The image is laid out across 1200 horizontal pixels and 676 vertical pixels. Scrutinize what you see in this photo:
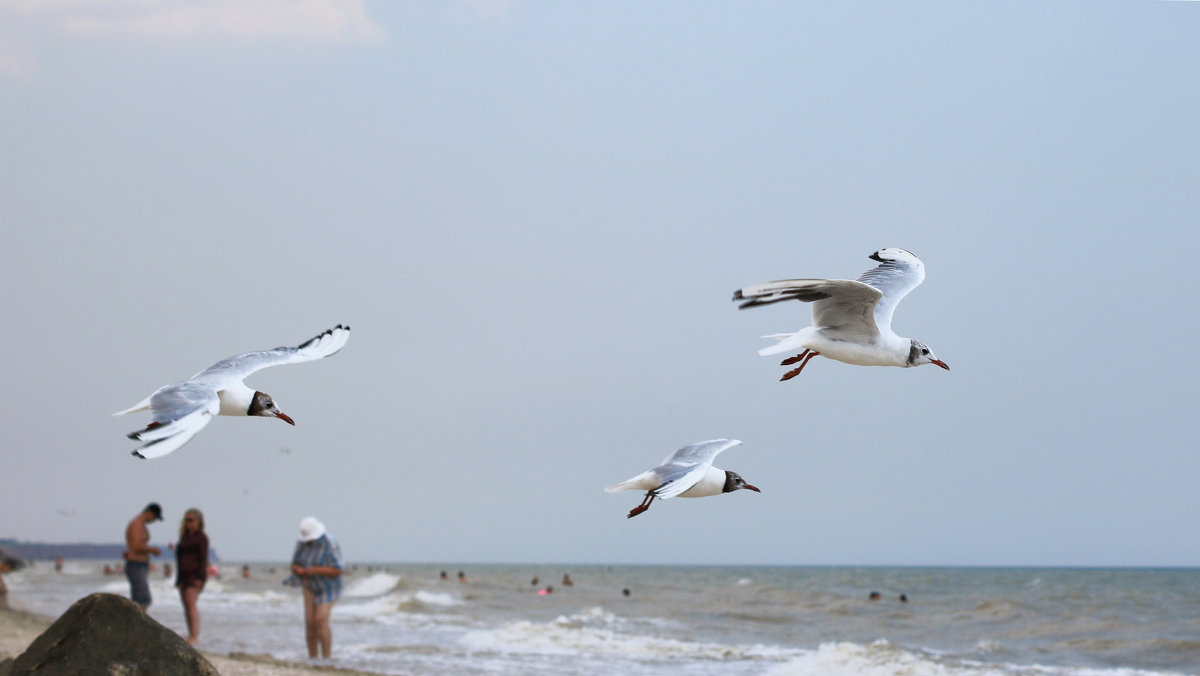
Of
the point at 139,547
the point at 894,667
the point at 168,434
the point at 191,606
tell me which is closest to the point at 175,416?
the point at 168,434

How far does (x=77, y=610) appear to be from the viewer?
6.26 metres

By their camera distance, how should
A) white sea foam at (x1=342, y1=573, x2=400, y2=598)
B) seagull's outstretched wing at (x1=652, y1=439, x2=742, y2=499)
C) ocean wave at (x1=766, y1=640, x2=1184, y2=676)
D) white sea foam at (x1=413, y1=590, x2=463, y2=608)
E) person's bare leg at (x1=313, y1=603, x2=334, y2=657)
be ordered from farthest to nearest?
white sea foam at (x1=342, y1=573, x2=400, y2=598)
white sea foam at (x1=413, y1=590, x2=463, y2=608)
ocean wave at (x1=766, y1=640, x2=1184, y2=676)
person's bare leg at (x1=313, y1=603, x2=334, y2=657)
seagull's outstretched wing at (x1=652, y1=439, x2=742, y2=499)

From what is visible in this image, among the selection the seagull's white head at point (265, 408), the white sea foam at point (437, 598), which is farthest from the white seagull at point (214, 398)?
the white sea foam at point (437, 598)

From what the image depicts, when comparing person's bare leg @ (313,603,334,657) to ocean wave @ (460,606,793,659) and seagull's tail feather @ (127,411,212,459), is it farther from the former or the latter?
seagull's tail feather @ (127,411,212,459)

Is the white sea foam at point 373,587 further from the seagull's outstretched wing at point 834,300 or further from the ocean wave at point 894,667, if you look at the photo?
the seagull's outstretched wing at point 834,300

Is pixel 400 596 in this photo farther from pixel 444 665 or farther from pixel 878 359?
pixel 878 359

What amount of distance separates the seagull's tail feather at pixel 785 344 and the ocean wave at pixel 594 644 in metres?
10.6

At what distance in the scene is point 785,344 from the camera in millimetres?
5109

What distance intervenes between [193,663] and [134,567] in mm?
5412

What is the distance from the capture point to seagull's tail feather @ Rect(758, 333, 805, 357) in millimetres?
4934

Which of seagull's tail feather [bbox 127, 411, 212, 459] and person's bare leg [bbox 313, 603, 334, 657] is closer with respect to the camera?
seagull's tail feather [bbox 127, 411, 212, 459]

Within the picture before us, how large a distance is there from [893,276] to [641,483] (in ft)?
8.32

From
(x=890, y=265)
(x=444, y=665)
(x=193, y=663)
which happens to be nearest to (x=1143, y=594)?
(x=444, y=665)

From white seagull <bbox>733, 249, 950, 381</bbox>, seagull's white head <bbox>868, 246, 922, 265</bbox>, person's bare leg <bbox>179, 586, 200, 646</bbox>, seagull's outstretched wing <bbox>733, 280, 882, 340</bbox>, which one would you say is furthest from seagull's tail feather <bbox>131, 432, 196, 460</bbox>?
person's bare leg <bbox>179, 586, 200, 646</bbox>
